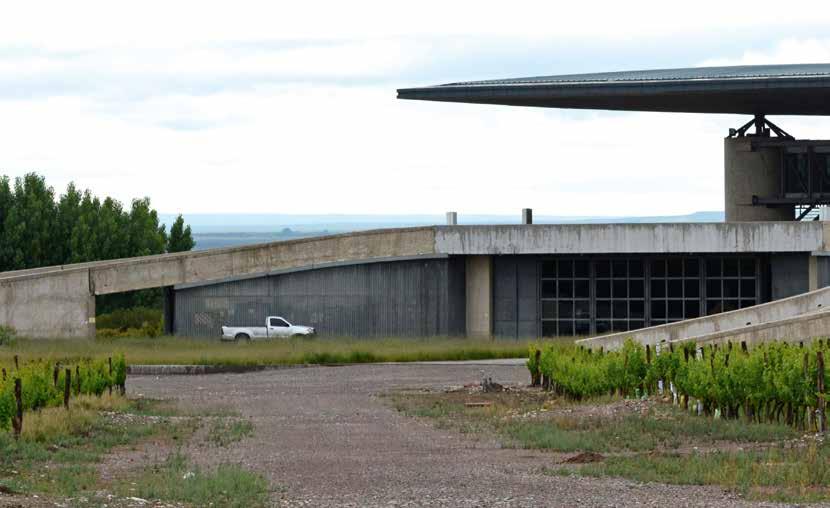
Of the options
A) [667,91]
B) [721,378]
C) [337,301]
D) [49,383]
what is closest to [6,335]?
[337,301]

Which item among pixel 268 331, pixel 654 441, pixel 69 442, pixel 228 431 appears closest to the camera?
pixel 654 441

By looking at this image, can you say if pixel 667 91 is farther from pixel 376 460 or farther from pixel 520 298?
→ pixel 376 460

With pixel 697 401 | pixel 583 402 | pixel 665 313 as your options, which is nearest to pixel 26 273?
pixel 665 313

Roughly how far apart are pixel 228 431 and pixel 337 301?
88.1ft

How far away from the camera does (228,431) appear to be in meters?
23.7

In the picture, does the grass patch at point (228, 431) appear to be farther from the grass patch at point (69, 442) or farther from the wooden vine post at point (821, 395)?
the wooden vine post at point (821, 395)

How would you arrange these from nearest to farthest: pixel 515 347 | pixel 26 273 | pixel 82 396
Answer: pixel 82 396 < pixel 515 347 < pixel 26 273

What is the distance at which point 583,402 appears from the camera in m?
28.5

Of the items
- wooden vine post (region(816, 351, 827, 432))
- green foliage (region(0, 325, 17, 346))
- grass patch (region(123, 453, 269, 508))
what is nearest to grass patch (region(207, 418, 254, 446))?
grass patch (region(123, 453, 269, 508))

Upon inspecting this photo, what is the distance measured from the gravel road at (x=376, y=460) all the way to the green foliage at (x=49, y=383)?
5.63 feet

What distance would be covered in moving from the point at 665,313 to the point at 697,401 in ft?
87.6

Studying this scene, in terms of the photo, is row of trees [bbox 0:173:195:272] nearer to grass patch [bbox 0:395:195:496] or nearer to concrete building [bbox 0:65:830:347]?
concrete building [bbox 0:65:830:347]

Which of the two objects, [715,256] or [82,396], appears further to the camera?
[715,256]

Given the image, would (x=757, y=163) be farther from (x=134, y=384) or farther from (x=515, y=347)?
(x=134, y=384)
